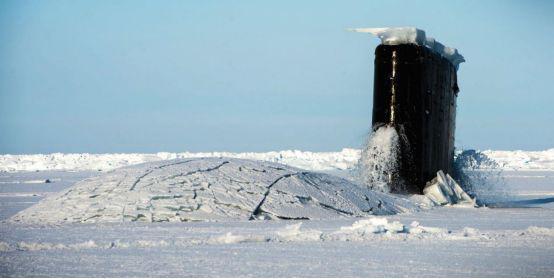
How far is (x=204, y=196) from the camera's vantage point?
1029 cm

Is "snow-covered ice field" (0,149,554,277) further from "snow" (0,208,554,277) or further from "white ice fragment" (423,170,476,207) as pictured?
"white ice fragment" (423,170,476,207)

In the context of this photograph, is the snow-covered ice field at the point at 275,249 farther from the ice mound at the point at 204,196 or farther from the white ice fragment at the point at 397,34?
the white ice fragment at the point at 397,34

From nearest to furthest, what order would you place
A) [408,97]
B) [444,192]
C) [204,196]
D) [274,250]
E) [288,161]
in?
[274,250]
[204,196]
[408,97]
[444,192]
[288,161]

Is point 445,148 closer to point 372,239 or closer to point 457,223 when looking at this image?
point 457,223

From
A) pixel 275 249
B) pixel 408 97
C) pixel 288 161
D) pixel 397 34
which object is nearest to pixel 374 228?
pixel 275 249

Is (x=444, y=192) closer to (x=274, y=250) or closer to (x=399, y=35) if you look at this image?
(x=399, y=35)

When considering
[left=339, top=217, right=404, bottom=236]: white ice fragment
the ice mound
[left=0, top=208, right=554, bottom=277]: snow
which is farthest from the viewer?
the ice mound

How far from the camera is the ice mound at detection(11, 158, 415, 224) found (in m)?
9.88

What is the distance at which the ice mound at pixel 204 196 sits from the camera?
32.4ft

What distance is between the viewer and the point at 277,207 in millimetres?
10297

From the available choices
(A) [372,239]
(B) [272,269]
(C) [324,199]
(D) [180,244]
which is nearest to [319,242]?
(A) [372,239]

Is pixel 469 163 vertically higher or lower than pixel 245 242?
higher

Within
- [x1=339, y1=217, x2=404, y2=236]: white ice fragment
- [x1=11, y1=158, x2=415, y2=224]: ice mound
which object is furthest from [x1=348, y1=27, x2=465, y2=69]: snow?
[x1=339, y1=217, x2=404, y2=236]: white ice fragment

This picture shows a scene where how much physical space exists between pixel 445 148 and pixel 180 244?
8724mm
